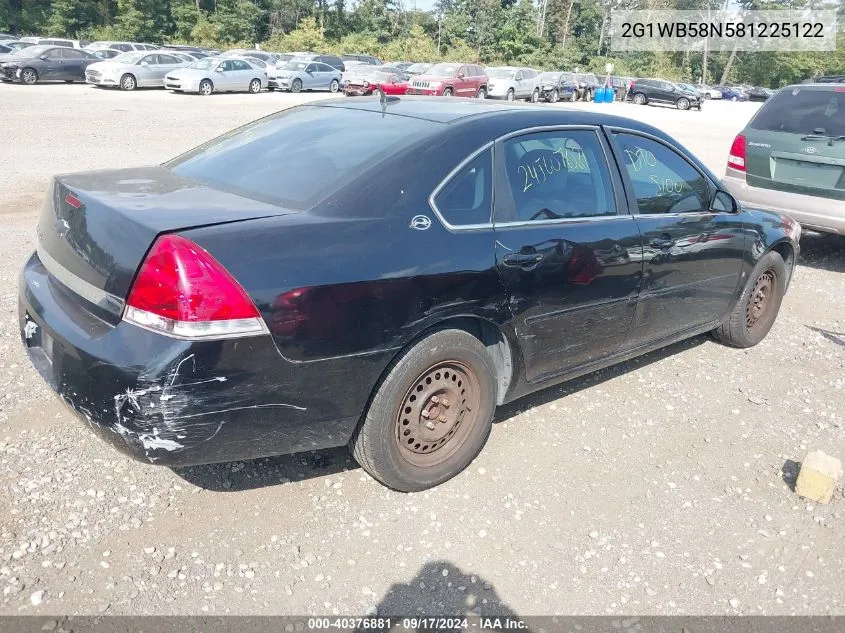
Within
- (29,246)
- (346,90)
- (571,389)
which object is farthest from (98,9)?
(571,389)

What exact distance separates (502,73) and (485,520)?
3555cm

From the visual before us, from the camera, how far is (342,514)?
307cm

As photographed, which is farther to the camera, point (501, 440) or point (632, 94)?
point (632, 94)

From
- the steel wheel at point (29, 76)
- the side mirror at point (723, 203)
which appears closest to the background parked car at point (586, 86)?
the steel wheel at point (29, 76)

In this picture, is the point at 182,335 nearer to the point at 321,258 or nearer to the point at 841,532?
the point at 321,258

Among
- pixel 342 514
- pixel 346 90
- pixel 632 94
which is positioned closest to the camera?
pixel 342 514

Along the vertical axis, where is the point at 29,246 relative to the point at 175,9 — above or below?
below

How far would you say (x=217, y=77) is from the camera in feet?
91.5

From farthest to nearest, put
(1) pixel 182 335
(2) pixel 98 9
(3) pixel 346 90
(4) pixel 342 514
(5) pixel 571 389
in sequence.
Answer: (2) pixel 98 9 < (3) pixel 346 90 < (5) pixel 571 389 < (4) pixel 342 514 < (1) pixel 182 335

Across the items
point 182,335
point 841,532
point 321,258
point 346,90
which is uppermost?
point 346,90

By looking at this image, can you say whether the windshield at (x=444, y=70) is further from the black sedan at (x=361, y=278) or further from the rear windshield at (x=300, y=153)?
the rear windshield at (x=300, y=153)

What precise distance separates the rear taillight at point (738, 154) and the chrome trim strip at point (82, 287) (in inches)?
275

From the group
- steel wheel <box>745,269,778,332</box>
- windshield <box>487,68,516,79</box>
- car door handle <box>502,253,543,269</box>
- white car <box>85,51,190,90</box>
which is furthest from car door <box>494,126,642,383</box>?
windshield <box>487,68,516,79</box>

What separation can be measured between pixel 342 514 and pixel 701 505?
5.51 feet
